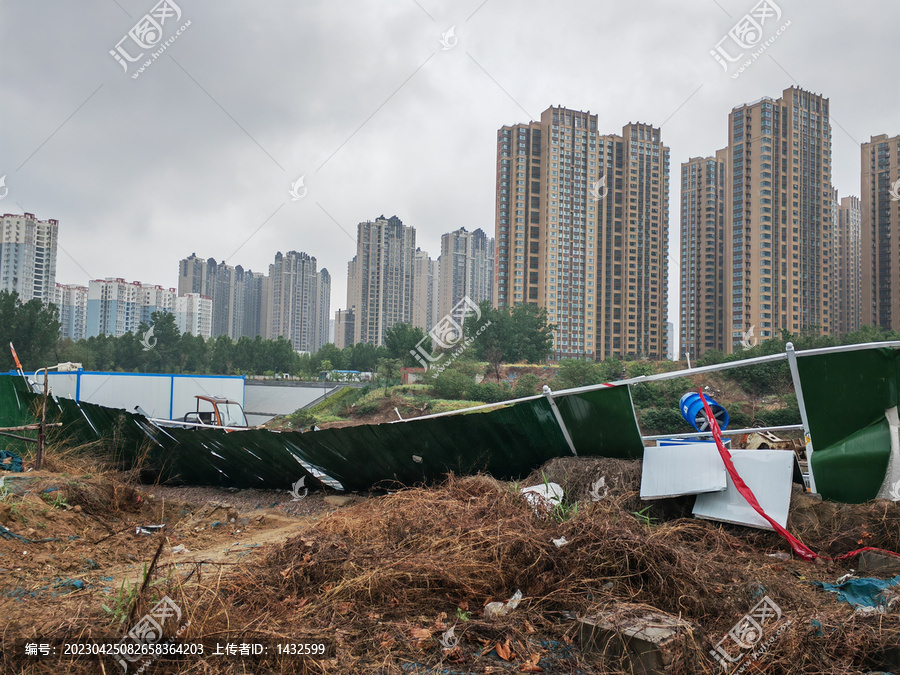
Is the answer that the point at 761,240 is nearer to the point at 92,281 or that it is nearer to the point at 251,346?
the point at 251,346

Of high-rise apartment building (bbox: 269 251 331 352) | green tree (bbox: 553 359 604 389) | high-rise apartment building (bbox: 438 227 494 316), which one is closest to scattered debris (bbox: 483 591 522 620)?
green tree (bbox: 553 359 604 389)

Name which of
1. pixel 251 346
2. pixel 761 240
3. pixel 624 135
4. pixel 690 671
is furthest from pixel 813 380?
pixel 624 135

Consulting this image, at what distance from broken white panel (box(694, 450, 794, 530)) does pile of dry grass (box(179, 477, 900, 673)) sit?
19 centimetres

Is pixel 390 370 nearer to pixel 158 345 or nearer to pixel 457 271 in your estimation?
pixel 158 345

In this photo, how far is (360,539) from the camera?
3.57m

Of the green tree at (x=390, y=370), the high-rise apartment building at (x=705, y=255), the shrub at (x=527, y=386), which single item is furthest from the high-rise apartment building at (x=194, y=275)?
the high-rise apartment building at (x=705, y=255)

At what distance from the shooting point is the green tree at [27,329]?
106 feet

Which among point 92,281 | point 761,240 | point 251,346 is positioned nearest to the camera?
point 761,240

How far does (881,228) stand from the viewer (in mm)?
37000

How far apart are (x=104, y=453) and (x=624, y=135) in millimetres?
47493

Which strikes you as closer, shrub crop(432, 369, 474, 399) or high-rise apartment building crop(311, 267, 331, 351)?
shrub crop(432, 369, 474, 399)

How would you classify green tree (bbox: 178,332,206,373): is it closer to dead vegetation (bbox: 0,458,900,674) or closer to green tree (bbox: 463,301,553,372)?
green tree (bbox: 463,301,553,372)

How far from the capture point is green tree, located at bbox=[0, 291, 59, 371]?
32.3 meters

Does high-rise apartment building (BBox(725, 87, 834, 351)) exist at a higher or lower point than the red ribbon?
higher
